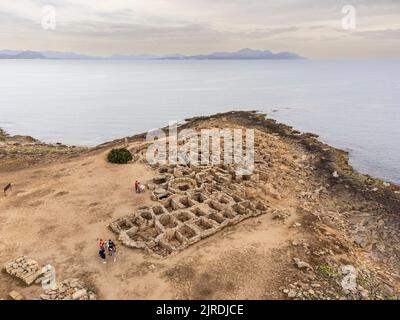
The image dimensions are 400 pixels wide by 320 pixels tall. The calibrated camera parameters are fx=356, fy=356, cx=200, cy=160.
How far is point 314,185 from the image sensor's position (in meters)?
43.9

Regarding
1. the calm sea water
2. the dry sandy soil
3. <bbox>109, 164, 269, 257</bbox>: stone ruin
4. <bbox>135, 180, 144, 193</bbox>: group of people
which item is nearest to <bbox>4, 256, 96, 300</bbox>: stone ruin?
the dry sandy soil

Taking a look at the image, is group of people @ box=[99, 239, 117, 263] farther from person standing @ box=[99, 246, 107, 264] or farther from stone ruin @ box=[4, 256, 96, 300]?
stone ruin @ box=[4, 256, 96, 300]

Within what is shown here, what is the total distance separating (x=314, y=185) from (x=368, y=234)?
461 inches

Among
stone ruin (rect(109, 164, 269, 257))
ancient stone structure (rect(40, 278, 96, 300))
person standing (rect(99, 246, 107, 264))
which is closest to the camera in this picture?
ancient stone structure (rect(40, 278, 96, 300))

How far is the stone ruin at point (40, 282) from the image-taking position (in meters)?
21.0

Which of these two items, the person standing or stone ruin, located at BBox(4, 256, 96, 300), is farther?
the person standing

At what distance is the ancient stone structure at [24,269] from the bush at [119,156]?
2143 cm

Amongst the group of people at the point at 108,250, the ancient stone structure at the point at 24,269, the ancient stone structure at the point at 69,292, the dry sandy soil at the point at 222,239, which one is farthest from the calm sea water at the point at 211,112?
the ancient stone structure at the point at 24,269

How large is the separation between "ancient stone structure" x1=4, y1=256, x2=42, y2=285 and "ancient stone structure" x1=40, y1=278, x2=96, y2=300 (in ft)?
5.79

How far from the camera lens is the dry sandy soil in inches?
891

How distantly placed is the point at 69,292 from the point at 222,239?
38.9ft

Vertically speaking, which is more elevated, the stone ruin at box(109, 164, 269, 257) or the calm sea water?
the calm sea water
